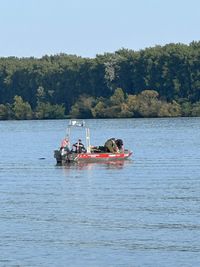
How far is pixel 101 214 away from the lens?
3897cm

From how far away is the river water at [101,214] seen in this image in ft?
103

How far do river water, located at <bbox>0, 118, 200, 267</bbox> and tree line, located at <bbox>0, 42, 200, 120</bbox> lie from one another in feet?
319

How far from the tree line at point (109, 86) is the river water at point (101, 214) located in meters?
97.1

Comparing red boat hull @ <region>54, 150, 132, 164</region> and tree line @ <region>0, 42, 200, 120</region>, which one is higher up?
tree line @ <region>0, 42, 200, 120</region>

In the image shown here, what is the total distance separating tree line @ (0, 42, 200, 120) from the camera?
164125 millimetres

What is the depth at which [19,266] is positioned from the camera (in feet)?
98.5

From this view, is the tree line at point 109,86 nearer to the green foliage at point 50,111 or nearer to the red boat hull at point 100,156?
the green foliage at point 50,111

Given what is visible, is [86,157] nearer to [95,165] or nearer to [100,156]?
[95,165]

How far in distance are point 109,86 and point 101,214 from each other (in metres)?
133

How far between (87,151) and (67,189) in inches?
571

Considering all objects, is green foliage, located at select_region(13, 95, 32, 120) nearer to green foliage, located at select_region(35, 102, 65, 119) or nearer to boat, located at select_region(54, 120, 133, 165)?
green foliage, located at select_region(35, 102, 65, 119)

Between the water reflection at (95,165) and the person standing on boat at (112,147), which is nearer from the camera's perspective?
the water reflection at (95,165)

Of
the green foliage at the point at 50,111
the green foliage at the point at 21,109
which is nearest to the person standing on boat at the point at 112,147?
the green foliage at the point at 50,111

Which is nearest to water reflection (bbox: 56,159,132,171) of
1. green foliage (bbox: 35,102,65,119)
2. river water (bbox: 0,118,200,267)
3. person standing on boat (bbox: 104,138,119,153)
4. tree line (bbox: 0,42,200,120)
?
river water (bbox: 0,118,200,267)
